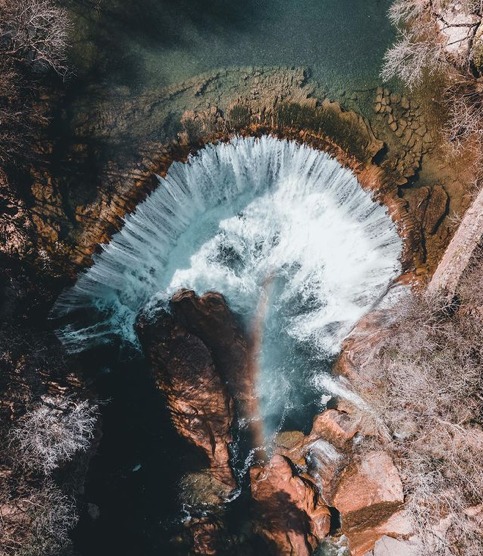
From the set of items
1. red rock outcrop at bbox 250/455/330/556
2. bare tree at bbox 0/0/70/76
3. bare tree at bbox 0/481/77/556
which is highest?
bare tree at bbox 0/0/70/76

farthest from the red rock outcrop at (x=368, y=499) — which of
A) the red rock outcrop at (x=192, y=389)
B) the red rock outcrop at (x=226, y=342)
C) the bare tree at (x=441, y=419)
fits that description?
the red rock outcrop at (x=192, y=389)

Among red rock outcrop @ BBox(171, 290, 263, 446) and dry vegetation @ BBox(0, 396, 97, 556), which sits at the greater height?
red rock outcrop @ BBox(171, 290, 263, 446)

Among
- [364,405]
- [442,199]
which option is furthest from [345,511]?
[442,199]

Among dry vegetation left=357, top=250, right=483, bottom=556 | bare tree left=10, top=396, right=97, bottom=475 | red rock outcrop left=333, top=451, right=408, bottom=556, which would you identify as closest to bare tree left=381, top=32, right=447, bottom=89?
dry vegetation left=357, top=250, right=483, bottom=556

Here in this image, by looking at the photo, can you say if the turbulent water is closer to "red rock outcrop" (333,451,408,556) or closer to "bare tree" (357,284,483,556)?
"bare tree" (357,284,483,556)

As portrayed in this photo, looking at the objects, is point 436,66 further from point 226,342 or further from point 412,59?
point 226,342

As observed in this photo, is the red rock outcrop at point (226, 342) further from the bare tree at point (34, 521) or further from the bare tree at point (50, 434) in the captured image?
the bare tree at point (34, 521)
